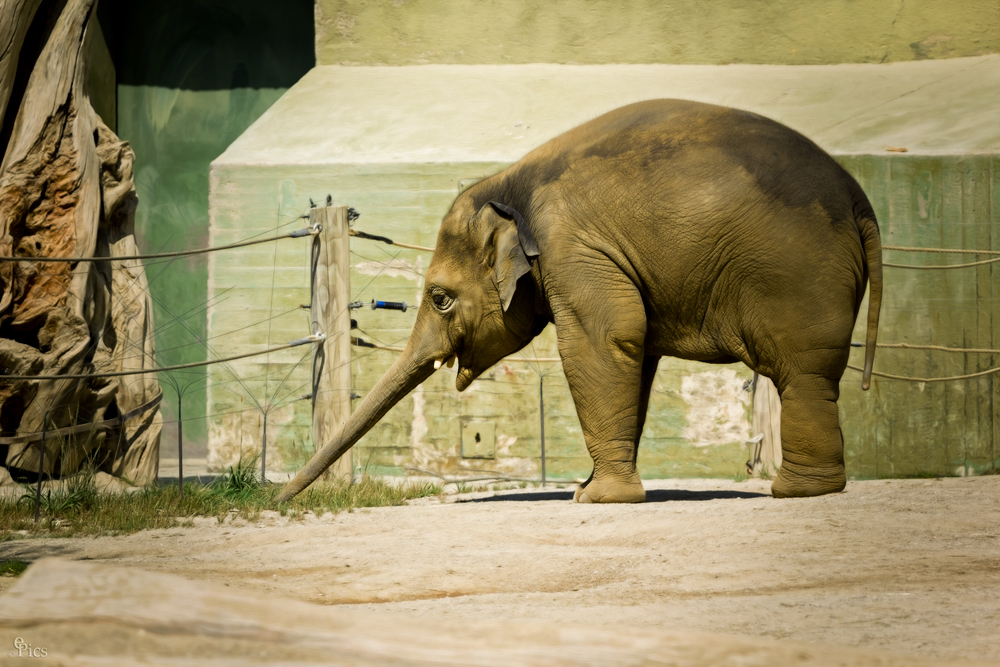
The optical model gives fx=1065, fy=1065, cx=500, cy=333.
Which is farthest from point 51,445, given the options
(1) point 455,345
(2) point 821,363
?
(2) point 821,363

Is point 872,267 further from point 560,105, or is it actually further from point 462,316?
point 560,105

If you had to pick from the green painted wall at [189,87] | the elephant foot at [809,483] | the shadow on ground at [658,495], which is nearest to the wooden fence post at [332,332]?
the shadow on ground at [658,495]

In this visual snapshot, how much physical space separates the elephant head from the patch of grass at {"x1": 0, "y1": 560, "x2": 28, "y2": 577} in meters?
1.83

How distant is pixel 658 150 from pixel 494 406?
11.9 ft

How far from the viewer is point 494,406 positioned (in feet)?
29.0

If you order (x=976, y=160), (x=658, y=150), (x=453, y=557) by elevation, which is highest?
(x=976, y=160)

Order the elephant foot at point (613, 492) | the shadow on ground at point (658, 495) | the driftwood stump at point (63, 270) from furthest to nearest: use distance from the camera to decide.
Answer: the driftwood stump at point (63, 270) < the shadow on ground at point (658, 495) < the elephant foot at point (613, 492)

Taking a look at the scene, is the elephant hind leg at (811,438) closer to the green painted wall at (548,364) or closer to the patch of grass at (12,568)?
the green painted wall at (548,364)

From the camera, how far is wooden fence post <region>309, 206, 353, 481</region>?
265 inches

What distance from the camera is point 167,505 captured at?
5.70 metres

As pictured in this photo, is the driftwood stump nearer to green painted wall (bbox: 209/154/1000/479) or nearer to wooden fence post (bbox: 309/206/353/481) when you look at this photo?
green painted wall (bbox: 209/154/1000/479)

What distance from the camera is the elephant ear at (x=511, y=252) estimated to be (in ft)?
19.1

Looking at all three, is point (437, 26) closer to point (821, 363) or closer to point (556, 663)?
point (821, 363)

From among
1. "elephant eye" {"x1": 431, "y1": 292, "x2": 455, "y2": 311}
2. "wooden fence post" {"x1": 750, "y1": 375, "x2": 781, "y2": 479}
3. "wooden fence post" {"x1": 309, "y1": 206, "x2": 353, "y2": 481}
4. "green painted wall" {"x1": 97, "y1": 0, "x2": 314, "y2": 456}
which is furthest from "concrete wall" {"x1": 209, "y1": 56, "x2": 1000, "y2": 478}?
"elephant eye" {"x1": 431, "y1": 292, "x2": 455, "y2": 311}
